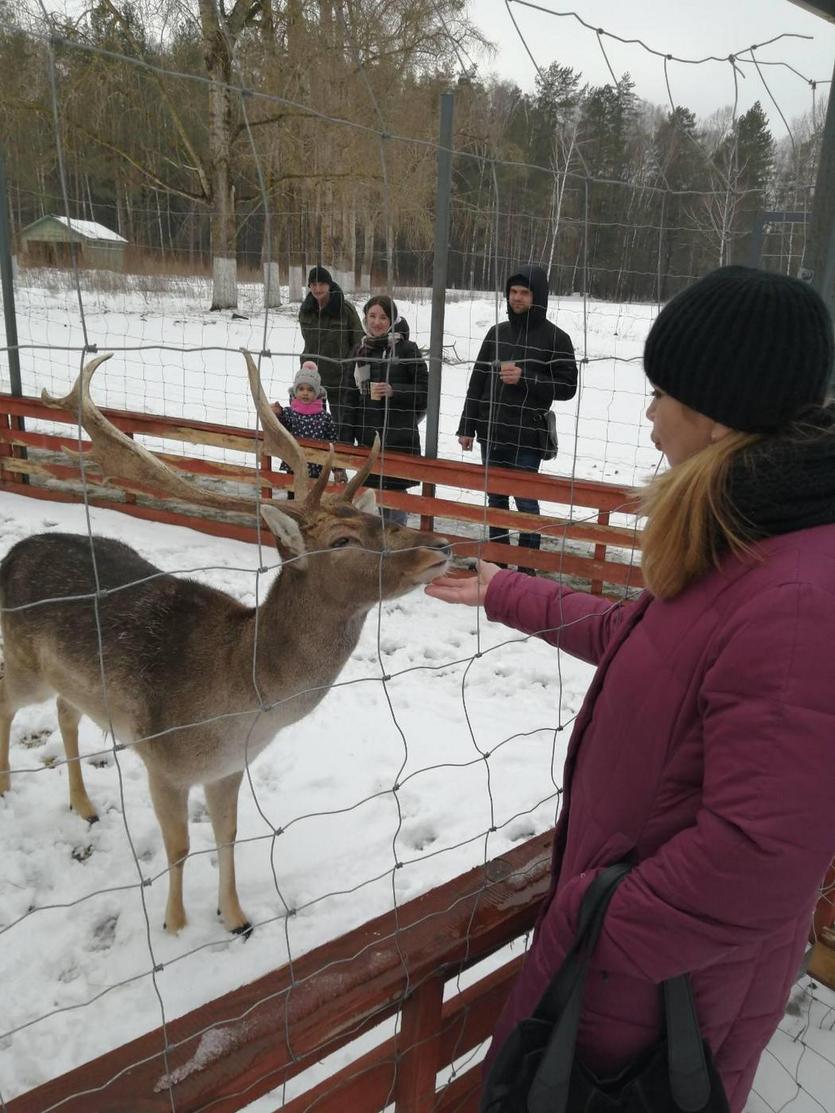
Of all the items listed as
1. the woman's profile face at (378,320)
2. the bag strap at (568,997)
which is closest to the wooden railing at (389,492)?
the woman's profile face at (378,320)

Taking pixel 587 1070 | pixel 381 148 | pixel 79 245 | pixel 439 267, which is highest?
pixel 79 245

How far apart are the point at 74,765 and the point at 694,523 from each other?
3.01 m

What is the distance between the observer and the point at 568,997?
126 cm

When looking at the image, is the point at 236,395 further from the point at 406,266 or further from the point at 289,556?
the point at 289,556

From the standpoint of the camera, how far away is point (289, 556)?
261cm

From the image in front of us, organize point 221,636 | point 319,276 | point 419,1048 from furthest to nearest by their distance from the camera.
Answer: point 319,276 → point 221,636 → point 419,1048

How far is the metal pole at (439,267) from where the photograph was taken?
4891 mm

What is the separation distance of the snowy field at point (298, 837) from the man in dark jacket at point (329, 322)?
6.15ft

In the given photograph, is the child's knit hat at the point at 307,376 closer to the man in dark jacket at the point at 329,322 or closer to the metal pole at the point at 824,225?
the man in dark jacket at the point at 329,322

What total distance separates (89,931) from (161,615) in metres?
1.14

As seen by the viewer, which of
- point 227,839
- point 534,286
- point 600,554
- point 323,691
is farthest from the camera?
point 600,554

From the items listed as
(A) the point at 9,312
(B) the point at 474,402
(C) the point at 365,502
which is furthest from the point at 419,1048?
(A) the point at 9,312

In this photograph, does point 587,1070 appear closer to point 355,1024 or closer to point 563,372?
point 355,1024

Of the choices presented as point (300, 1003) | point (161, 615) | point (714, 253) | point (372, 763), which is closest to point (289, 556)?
point (161, 615)
